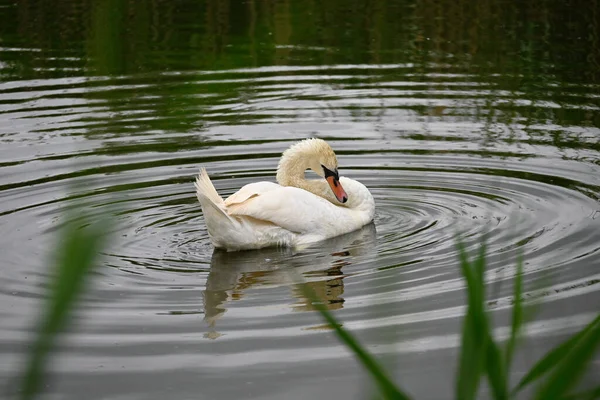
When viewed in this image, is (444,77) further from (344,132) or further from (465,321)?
(465,321)

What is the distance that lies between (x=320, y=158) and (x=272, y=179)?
1200 millimetres

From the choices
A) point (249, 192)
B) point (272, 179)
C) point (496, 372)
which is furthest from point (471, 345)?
point (272, 179)

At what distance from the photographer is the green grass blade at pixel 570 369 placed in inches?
36.7

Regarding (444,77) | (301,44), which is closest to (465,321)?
(444,77)

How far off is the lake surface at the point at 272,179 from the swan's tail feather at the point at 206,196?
0.40 metres

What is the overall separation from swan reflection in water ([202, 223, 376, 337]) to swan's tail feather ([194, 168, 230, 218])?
1.21 feet

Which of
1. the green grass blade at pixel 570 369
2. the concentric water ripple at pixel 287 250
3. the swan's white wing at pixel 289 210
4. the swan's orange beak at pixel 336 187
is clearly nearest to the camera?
the green grass blade at pixel 570 369

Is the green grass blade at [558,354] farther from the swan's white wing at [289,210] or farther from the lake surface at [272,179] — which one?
the swan's white wing at [289,210]

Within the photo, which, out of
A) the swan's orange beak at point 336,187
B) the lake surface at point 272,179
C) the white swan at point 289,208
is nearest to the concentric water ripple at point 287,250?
the lake surface at point 272,179

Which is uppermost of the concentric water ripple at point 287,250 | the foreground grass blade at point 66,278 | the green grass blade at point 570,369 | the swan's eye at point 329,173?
the foreground grass blade at point 66,278

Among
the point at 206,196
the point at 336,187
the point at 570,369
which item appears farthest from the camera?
the point at 336,187

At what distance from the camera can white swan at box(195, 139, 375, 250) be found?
6.79 metres

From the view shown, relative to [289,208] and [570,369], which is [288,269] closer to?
[289,208]

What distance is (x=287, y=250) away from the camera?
7.08 m
